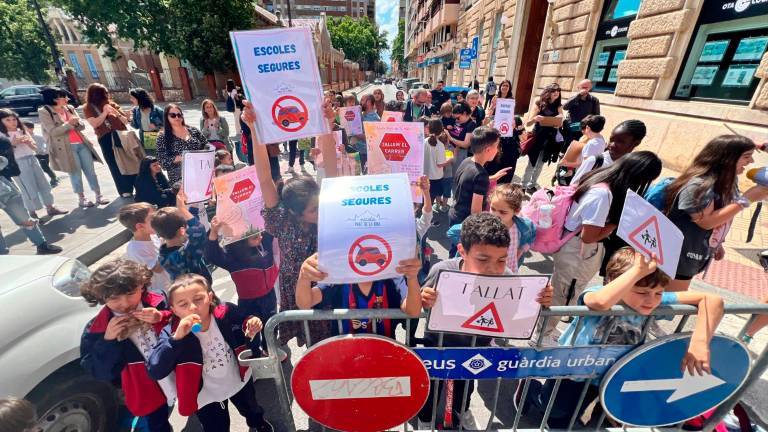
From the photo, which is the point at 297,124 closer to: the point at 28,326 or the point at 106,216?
the point at 28,326

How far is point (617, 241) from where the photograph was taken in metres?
2.89

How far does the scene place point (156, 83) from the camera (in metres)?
27.6

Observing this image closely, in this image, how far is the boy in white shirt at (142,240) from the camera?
269 centimetres

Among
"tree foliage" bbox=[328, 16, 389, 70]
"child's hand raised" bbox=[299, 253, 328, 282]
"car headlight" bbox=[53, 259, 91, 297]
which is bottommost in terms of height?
"car headlight" bbox=[53, 259, 91, 297]

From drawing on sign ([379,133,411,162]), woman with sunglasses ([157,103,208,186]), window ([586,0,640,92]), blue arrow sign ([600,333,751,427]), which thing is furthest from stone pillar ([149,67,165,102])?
blue arrow sign ([600,333,751,427])

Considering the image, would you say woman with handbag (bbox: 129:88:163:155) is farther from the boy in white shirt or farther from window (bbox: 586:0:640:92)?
window (bbox: 586:0:640:92)

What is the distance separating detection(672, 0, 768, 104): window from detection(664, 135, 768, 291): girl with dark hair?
238 inches

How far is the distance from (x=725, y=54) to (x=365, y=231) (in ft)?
30.7

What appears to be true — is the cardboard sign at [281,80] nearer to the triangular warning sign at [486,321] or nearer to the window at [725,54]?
the triangular warning sign at [486,321]

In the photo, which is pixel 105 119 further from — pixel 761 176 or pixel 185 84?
pixel 185 84

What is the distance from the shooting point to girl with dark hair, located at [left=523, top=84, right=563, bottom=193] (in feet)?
19.4

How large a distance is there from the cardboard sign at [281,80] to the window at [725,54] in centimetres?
836

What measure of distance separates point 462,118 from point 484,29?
1715cm

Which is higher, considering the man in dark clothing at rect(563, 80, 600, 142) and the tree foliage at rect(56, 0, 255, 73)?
the tree foliage at rect(56, 0, 255, 73)
